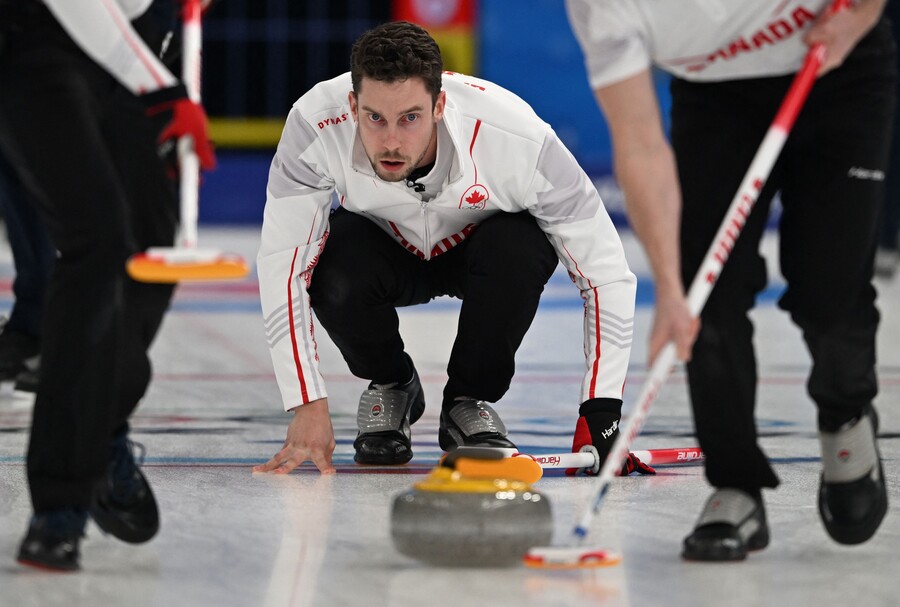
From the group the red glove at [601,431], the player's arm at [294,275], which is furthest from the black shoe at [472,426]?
the player's arm at [294,275]

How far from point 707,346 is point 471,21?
1051 centimetres

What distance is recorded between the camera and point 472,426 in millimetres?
3494

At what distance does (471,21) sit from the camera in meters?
12.8

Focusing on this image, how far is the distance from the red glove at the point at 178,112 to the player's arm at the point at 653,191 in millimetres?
647

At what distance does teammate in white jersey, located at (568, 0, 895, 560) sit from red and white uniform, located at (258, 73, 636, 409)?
0.73 metres

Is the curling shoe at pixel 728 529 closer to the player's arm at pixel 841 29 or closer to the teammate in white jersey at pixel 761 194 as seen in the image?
the teammate in white jersey at pixel 761 194

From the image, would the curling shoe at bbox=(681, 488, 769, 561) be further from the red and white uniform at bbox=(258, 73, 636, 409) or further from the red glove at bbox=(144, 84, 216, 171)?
the red glove at bbox=(144, 84, 216, 171)

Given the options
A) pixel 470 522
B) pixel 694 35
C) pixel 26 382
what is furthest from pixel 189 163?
pixel 26 382

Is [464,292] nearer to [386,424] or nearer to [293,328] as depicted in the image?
[386,424]

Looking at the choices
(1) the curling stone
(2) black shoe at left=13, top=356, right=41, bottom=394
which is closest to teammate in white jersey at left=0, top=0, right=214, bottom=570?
(1) the curling stone

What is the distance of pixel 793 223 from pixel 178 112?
104 cm

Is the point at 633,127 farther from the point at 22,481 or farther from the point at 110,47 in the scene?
the point at 22,481

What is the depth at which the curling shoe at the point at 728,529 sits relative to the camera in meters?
2.47

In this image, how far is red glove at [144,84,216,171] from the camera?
244cm
